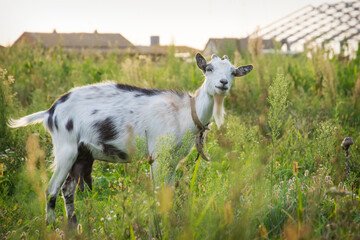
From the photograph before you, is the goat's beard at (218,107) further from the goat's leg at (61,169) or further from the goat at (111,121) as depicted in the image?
the goat's leg at (61,169)

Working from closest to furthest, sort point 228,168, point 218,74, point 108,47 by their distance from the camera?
point 218,74 → point 228,168 → point 108,47

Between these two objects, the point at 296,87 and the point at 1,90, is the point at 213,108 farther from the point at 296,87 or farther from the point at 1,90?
the point at 296,87

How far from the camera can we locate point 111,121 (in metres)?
3.43

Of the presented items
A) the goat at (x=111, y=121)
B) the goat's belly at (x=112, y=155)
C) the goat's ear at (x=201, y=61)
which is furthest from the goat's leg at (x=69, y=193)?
the goat's ear at (x=201, y=61)

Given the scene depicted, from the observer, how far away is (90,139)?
11.3 ft

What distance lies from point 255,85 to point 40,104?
4.08 meters

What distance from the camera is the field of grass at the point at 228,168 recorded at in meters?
1.95

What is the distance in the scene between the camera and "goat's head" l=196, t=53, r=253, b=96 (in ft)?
10.3

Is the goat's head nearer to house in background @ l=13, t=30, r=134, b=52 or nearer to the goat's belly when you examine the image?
the goat's belly

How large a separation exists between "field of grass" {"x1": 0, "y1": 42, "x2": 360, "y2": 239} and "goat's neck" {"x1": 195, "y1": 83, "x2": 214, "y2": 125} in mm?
289

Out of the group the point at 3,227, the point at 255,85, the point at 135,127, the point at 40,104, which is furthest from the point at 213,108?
the point at 255,85

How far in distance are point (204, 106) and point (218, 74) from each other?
1.13 feet

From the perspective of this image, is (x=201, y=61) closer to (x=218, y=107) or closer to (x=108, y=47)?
(x=218, y=107)

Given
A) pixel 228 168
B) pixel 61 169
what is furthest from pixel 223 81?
pixel 61 169
